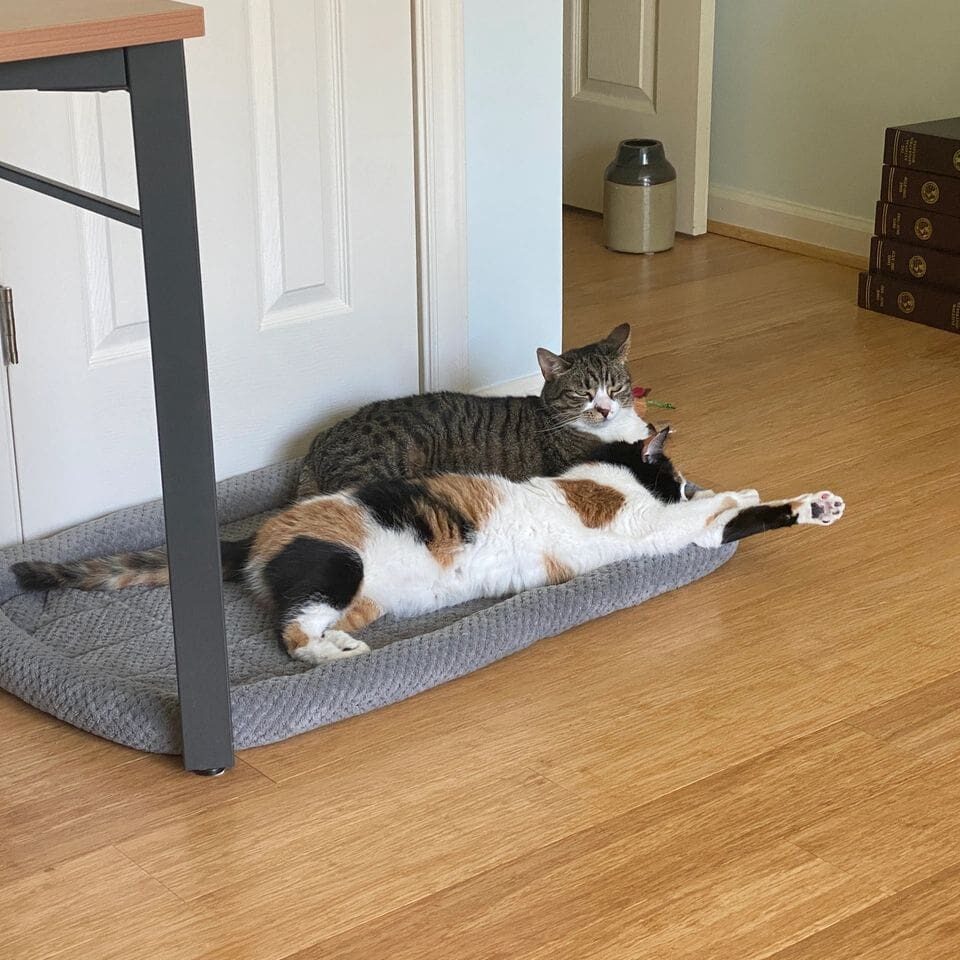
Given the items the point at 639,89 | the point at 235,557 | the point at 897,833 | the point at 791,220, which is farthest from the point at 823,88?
the point at 897,833

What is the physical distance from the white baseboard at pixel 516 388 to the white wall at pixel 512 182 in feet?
0.04

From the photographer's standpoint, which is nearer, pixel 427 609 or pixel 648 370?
pixel 427 609

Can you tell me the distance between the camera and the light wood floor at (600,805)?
Result: 4.39 ft

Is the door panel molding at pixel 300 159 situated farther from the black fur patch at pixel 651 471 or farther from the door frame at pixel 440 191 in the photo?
the black fur patch at pixel 651 471

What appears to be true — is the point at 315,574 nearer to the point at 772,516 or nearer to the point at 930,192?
the point at 772,516

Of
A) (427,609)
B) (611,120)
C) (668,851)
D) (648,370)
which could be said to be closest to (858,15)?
(611,120)

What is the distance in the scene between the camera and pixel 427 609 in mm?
1942

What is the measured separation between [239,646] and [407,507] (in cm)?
29

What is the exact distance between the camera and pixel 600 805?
5.02 ft

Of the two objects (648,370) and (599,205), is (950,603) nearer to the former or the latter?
(648,370)

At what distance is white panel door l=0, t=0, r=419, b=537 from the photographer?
6.71 ft

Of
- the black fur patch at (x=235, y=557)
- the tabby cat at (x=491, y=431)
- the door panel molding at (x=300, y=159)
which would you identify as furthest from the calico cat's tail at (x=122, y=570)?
the door panel molding at (x=300, y=159)

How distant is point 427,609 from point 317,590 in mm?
203

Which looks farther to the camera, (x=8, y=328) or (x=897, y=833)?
(x=8, y=328)
